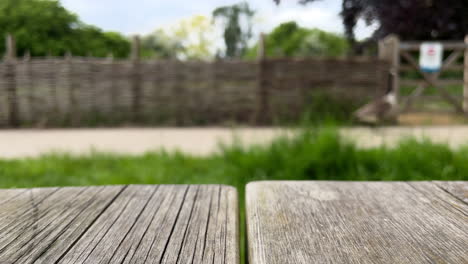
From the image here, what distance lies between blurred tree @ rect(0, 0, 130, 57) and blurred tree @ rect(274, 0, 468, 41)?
0.51 metres

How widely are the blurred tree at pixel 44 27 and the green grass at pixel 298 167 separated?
A: 1184 millimetres

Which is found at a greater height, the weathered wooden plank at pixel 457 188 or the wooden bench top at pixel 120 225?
the weathered wooden plank at pixel 457 188

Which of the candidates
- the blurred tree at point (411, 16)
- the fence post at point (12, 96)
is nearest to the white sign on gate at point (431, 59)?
the blurred tree at point (411, 16)

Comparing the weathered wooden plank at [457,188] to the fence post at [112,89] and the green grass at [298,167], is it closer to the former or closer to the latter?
the green grass at [298,167]

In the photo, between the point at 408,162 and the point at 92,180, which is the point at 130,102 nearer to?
the point at 92,180

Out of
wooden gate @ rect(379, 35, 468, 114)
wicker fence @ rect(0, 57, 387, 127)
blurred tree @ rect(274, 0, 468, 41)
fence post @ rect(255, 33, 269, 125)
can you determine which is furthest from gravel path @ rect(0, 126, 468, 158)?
blurred tree @ rect(274, 0, 468, 41)

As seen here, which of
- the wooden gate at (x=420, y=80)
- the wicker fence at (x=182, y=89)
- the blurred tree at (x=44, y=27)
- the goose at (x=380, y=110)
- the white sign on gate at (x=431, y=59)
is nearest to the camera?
the blurred tree at (x=44, y=27)

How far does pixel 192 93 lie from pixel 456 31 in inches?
257

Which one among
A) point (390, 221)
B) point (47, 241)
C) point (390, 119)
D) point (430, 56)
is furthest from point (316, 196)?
point (390, 119)

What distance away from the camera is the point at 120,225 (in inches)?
22.6

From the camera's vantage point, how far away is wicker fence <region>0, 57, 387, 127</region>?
23.5 ft

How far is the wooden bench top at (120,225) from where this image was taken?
48 cm

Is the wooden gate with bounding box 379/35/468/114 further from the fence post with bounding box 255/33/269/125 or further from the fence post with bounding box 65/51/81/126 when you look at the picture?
the fence post with bounding box 65/51/81/126

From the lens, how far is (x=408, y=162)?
229 centimetres
